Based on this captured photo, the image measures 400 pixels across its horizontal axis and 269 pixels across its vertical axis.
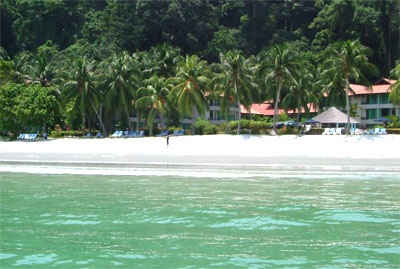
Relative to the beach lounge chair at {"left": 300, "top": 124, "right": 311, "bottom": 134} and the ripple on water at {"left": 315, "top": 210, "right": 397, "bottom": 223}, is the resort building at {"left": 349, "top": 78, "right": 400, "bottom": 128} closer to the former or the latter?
the beach lounge chair at {"left": 300, "top": 124, "right": 311, "bottom": 134}

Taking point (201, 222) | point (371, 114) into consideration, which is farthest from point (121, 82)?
point (201, 222)

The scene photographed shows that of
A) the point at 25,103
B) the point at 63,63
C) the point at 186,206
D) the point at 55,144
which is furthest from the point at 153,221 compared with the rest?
the point at 63,63

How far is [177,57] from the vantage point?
57.7 m

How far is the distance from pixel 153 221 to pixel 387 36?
67.0 m

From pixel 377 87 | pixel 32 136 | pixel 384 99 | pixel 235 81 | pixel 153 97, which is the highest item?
pixel 377 87

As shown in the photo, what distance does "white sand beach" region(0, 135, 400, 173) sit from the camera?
2661 cm

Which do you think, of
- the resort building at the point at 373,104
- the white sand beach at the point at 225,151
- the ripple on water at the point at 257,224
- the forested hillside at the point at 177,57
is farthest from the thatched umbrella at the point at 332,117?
the ripple on water at the point at 257,224

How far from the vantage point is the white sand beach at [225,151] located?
87.3 feet

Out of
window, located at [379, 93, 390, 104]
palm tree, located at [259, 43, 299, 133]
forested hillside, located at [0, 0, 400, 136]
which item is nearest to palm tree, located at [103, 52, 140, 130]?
forested hillside, located at [0, 0, 400, 136]

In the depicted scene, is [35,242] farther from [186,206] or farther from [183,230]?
[186,206]

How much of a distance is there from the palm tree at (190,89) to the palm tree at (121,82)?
541cm

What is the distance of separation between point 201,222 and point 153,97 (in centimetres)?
3741

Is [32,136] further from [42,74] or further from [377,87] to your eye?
[377,87]

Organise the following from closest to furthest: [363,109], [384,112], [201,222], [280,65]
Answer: [201,222] < [280,65] < [384,112] < [363,109]
